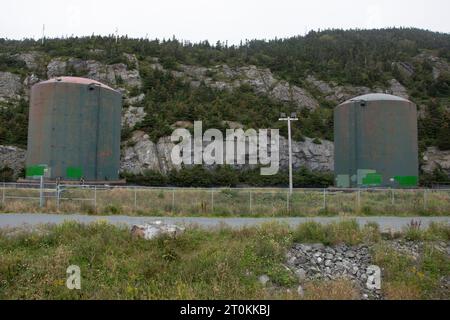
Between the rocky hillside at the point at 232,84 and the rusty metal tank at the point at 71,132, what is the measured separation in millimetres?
19534

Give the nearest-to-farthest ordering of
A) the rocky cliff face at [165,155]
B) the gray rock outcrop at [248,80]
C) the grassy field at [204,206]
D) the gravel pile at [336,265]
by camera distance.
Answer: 1. the gravel pile at [336,265]
2. the grassy field at [204,206]
3. the rocky cliff face at [165,155]
4. the gray rock outcrop at [248,80]

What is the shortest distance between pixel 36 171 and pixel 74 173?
9.87 feet

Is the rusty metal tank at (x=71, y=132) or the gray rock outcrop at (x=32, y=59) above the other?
the gray rock outcrop at (x=32, y=59)

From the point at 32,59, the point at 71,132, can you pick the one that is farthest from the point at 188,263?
the point at 32,59

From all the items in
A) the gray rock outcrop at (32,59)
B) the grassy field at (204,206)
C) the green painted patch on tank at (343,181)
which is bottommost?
the grassy field at (204,206)

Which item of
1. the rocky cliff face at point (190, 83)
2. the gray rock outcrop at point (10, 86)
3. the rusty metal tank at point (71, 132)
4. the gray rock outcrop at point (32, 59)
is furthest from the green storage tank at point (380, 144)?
the gray rock outcrop at point (32, 59)

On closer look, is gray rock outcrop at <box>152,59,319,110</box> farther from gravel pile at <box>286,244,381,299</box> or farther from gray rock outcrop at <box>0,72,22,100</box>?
gravel pile at <box>286,244,381,299</box>

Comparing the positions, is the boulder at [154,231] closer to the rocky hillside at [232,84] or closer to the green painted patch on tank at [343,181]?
the green painted patch on tank at [343,181]

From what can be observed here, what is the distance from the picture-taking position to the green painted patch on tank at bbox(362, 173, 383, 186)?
3144 cm

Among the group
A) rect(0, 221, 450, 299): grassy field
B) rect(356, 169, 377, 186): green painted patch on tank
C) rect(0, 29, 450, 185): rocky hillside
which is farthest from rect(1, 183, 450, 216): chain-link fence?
rect(0, 29, 450, 185): rocky hillside

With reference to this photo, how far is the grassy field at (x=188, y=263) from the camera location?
298 inches

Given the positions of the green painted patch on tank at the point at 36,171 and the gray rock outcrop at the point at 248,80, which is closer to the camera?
the green painted patch on tank at the point at 36,171

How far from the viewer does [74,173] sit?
29.6m

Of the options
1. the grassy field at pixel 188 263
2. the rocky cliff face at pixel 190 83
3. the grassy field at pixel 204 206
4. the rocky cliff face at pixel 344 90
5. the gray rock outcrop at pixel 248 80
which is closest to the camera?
the grassy field at pixel 188 263
